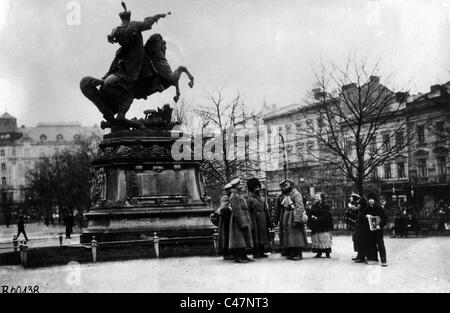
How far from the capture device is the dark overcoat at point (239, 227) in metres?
13.4

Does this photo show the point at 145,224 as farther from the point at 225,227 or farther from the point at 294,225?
the point at 294,225

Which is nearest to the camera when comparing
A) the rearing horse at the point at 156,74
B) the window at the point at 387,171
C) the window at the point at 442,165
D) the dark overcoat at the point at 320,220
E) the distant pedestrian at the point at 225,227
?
the distant pedestrian at the point at 225,227

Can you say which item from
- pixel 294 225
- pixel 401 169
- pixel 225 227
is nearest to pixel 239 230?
pixel 225 227

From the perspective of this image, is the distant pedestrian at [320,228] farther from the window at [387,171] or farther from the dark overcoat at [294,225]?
the window at [387,171]

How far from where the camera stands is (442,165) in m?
53.0

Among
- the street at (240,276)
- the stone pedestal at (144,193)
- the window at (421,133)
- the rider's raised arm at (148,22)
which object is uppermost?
the window at (421,133)

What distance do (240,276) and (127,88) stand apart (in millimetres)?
8319

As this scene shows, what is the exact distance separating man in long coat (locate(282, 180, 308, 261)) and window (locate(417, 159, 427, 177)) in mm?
43226

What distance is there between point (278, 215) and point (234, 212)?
152 cm

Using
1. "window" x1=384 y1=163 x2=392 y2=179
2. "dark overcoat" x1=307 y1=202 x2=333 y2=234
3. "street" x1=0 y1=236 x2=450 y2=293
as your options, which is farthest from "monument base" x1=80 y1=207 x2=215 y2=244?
"window" x1=384 y1=163 x2=392 y2=179

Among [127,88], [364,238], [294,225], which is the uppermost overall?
[127,88]

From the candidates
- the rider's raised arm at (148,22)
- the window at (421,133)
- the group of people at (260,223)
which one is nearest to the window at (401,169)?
the window at (421,133)

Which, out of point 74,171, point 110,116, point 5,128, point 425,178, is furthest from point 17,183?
point 110,116

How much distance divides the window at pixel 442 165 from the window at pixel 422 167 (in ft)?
5.05
